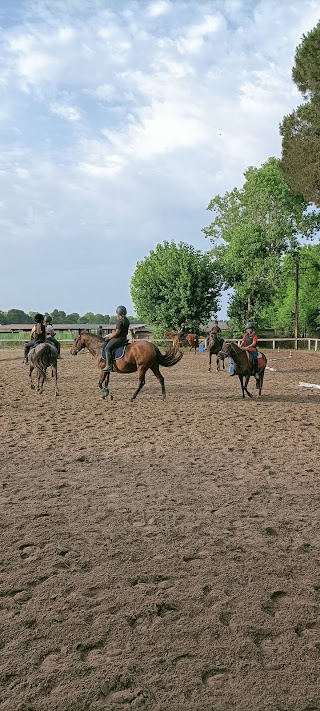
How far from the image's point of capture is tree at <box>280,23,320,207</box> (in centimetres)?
2455

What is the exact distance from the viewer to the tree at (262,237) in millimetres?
47344

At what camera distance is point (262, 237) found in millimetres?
47438

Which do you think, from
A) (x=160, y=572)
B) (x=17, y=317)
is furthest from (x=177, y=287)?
(x=17, y=317)

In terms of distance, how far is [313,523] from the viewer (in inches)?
213

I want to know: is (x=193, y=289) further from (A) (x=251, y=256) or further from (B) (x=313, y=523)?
(B) (x=313, y=523)

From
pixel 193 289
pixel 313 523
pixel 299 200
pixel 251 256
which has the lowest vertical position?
pixel 313 523

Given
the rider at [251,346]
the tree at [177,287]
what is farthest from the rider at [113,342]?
the tree at [177,287]

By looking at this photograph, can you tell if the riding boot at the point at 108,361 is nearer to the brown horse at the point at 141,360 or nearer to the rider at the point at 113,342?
the rider at the point at 113,342

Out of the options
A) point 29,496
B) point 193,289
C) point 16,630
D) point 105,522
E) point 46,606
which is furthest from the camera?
point 193,289

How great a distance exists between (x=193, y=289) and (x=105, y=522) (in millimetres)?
41530

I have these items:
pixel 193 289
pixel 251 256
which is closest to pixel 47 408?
pixel 193 289

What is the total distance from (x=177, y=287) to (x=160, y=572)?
42.7 meters

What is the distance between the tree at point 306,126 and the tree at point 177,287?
714 inches

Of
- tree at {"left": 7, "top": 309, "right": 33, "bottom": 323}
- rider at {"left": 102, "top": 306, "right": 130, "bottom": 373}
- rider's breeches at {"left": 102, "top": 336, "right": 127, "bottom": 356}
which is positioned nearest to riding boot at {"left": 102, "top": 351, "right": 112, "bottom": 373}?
rider at {"left": 102, "top": 306, "right": 130, "bottom": 373}
